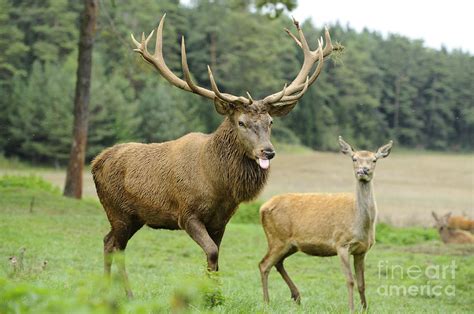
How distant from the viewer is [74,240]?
15383 mm

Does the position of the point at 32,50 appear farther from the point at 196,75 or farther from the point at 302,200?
the point at 302,200

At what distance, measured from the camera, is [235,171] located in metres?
7.66

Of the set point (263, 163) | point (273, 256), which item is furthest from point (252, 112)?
point (273, 256)

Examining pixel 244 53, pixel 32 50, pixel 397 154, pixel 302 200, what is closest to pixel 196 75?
pixel 244 53

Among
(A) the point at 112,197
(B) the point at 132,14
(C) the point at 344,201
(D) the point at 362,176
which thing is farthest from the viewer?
(B) the point at 132,14

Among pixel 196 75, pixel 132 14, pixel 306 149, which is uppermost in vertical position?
pixel 132 14

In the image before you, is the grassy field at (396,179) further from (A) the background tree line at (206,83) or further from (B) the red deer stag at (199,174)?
(B) the red deer stag at (199,174)

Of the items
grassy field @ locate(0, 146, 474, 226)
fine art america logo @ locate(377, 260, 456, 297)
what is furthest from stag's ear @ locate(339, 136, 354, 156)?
grassy field @ locate(0, 146, 474, 226)

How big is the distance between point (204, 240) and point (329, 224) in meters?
2.90

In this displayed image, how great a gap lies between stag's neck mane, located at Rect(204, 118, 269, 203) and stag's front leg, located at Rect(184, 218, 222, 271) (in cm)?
43

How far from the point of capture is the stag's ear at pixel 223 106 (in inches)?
305

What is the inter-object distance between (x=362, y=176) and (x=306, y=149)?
65.2 meters

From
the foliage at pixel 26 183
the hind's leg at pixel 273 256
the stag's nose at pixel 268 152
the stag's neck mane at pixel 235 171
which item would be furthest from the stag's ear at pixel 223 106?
the foliage at pixel 26 183

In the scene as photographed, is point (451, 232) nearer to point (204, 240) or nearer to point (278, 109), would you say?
point (278, 109)
